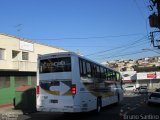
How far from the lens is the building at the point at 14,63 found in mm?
28547

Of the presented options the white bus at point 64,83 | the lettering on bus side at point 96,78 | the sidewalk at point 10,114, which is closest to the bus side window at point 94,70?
the lettering on bus side at point 96,78

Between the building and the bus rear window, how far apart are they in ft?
36.0

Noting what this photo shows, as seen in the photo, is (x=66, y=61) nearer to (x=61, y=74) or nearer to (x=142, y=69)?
(x=61, y=74)

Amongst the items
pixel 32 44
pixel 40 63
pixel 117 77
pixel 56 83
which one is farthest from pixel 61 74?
pixel 32 44

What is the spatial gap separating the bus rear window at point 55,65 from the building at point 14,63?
36.0 feet

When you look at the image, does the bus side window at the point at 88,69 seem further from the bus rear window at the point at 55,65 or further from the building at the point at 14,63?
the building at the point at 14,63

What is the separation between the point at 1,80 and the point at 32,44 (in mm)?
6972

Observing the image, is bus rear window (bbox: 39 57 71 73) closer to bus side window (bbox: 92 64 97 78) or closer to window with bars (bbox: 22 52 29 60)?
bus side window (bbox: 92 64 97 78)

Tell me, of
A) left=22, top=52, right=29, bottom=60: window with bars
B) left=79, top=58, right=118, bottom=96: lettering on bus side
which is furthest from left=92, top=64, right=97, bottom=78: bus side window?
left=22, top=52, right=29, bottom=60: window with bars

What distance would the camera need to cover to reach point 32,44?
33875 mm

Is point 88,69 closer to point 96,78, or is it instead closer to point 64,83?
point 96,78

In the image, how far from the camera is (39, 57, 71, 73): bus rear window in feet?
55.6

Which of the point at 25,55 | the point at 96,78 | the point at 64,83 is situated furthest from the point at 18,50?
the point at 64,83

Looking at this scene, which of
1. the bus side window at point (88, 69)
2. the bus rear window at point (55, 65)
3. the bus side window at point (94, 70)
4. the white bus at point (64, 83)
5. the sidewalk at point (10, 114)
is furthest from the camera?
the bus side window at point (94, 70)
